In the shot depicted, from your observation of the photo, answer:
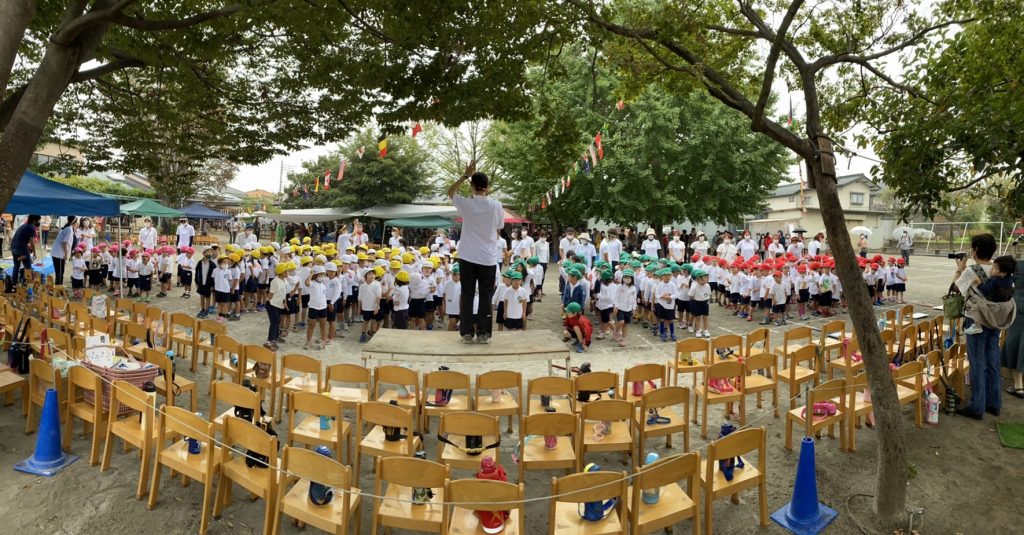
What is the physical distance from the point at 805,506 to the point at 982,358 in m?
4.18

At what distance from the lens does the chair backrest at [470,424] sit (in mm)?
4469

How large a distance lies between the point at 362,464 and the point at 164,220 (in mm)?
37854

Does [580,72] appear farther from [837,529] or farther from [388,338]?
[837,529]

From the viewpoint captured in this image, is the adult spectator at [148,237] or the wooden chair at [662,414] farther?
the adult spectator at [148,237]

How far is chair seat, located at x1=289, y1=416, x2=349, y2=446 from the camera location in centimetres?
489

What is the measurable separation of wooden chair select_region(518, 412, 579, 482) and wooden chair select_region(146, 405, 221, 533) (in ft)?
8.47

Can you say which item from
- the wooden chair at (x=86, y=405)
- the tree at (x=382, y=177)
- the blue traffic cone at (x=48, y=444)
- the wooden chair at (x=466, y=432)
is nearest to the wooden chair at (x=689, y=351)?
the wooden chair at (x=466, y=432)

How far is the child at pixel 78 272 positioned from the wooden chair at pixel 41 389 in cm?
987

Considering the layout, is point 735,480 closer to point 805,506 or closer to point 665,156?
point 805,506

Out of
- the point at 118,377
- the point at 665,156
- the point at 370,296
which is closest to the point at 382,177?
the point at 665,156

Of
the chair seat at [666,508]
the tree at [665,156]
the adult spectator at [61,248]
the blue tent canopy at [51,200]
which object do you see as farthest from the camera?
the tree at [665,156]

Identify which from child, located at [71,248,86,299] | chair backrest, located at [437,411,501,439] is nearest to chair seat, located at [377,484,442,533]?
chair backrest, located at [437,411,501,439]

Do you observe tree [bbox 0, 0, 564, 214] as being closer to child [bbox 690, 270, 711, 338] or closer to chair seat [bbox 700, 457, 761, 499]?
chair seat [bbox 700, 457, 761, 499]

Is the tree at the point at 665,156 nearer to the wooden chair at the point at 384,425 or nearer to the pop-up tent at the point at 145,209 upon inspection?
the pop-up tent at the point at 145,209
